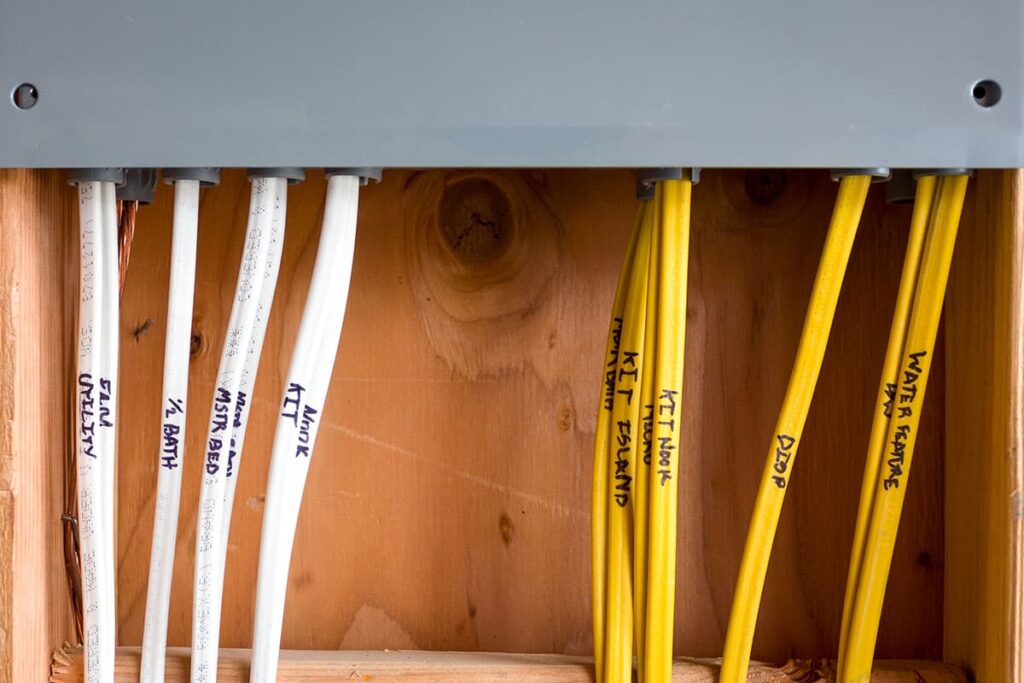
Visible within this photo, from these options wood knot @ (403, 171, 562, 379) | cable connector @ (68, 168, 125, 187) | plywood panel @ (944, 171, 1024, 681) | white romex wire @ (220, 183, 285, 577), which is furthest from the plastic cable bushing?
plywood panel @ (944, 171, 1024, 681)

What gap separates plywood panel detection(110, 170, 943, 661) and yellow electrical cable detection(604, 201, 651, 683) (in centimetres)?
9

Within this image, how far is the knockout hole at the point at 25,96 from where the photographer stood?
64 centimetres

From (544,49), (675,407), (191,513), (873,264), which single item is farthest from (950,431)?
(191,513)

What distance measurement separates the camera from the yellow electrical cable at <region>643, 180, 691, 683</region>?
69 cm

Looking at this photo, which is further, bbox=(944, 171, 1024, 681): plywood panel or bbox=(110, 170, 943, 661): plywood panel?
bbox=(110, 170, 943, 661): plywood panel

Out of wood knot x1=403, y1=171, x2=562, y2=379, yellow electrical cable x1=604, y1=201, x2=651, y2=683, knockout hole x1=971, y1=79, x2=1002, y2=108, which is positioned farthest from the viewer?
wood knot x1=403, y1=171, x2=562, y2=379

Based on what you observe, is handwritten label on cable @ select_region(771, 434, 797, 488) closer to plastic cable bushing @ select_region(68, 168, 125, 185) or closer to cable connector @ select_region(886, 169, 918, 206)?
cable connector @ select_region(886, 169, 918, 206)

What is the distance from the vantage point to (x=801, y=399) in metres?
0.71

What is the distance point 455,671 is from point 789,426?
0.30 metres

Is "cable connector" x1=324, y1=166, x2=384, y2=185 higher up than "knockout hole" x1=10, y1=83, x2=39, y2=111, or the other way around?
"knockout hole" x1=10, y1=83, x2=39, y2=111

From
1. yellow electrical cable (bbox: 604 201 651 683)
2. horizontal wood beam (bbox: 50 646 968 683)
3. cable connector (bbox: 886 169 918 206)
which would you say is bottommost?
horizontal wood beam (bbox: 50 646 968 683)

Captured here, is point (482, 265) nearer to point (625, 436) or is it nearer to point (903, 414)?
point (625, 436)

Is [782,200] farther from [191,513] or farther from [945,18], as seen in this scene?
[191,513]

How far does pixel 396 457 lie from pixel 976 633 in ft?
1.50
